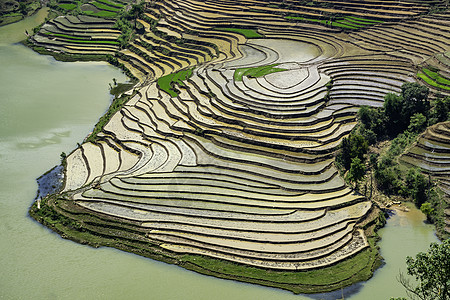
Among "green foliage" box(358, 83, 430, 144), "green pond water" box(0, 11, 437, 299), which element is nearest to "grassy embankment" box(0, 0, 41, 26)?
"green pond water" box(0, 11, 437, 299)

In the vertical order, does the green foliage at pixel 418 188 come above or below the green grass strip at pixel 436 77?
→ below

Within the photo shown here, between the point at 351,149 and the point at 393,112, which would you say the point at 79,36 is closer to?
the point at 393,112

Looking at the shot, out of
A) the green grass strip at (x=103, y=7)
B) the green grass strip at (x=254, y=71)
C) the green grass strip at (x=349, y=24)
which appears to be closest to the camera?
the green grass strip at (x=254, y=71)

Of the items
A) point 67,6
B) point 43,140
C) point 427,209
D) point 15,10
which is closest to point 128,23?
point 67,6

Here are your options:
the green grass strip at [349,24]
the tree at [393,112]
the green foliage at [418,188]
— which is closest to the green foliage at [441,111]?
the tree at [393,112]

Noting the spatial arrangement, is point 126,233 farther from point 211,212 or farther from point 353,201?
point 353,201

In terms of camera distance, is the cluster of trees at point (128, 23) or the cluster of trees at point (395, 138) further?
the cluster of trees at point (128, 23)

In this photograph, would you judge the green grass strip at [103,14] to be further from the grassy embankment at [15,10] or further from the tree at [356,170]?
the tree at [356,170]

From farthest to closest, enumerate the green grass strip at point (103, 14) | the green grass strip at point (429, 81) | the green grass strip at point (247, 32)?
the green grass strip at point (103, 14), the green grass strip at point (247, 32), the green grass strip at point (429, 81)
